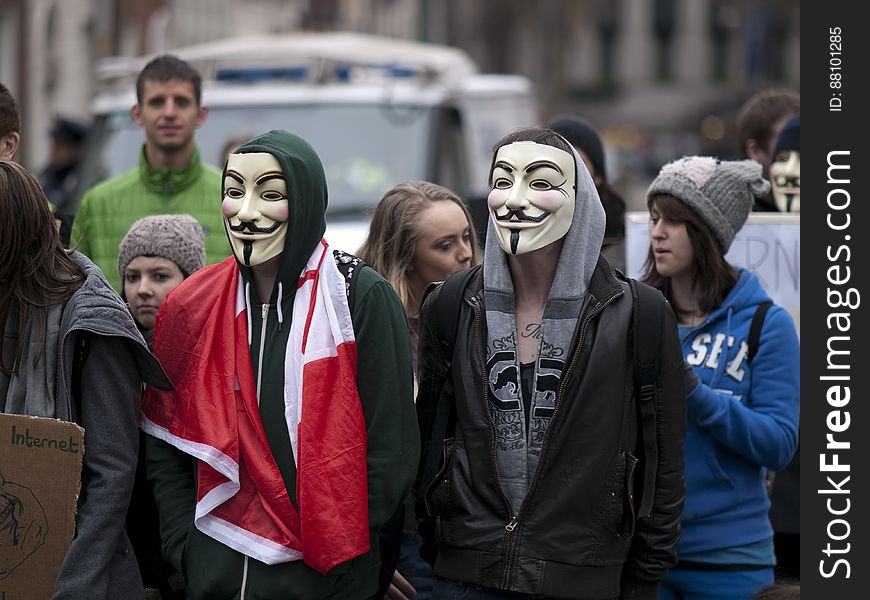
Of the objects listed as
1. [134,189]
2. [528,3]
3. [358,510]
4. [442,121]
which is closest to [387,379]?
[358,510]

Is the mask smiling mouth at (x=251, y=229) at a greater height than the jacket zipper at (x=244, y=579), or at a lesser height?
greater

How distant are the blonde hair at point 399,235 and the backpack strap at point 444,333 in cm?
71

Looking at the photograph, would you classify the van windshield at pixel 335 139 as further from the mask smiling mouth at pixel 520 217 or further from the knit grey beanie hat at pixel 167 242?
the mask smiling mouth at pixel 520 217

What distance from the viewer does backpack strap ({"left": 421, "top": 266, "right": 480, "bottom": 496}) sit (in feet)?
12.2

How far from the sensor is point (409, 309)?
4559 millimetres

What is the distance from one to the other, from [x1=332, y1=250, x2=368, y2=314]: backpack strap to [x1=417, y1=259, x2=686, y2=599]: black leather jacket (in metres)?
0.31

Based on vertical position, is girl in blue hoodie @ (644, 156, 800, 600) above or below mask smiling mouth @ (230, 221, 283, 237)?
below

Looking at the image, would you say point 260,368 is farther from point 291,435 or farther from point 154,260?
point 154,260

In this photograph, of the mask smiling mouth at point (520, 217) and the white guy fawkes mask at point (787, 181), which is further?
the white guy fawkes mask at point (787, 181)

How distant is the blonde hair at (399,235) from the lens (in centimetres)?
458

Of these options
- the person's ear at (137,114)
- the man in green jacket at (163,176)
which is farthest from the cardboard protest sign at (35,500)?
the person's ear at (137,114)

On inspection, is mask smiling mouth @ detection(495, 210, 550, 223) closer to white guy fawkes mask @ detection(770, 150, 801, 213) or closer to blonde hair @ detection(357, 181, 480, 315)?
blonde hair @ detection(357, 181, 480, 315)

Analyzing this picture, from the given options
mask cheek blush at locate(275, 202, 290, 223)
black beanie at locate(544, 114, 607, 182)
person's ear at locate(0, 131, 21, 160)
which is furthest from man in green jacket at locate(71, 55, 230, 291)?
mask cheek blush at locate(275, 202, 290, 223)

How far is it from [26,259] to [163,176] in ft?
7.98
